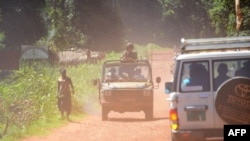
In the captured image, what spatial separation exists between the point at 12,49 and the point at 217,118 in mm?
41604

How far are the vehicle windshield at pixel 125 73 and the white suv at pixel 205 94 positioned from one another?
Answer: 956cm

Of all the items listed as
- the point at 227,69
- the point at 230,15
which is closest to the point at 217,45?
the point at 227,69

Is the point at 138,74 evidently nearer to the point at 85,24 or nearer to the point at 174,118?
the point at 174,118

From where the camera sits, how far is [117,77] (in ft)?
66.6

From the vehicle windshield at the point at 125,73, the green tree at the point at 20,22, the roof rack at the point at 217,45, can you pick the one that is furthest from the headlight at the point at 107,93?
the green tree at the point at 20,22

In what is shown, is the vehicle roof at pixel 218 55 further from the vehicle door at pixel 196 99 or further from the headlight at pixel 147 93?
the headlight at pixel 147 93

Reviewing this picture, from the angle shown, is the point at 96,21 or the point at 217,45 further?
the point at 96,21

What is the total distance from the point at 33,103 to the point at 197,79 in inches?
439

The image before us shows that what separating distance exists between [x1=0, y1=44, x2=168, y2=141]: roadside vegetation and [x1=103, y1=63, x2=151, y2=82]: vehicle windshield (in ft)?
6.70

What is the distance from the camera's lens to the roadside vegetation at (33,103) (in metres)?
18.0

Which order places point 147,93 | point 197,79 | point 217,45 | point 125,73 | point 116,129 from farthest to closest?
point 125,73
point 147,93
point 116,129
point 217,45
point 197,79

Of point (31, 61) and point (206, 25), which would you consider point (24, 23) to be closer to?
point (31, 61)

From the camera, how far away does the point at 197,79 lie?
1035 cm

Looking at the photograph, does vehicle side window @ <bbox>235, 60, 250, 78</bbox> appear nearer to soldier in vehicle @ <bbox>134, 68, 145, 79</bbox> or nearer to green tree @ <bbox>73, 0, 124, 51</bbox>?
soldier in vehicle @ <bbox>134, 68, 145, 79</bbox>
